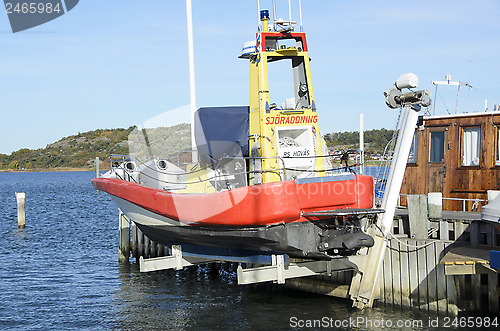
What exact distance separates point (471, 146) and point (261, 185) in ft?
24.0

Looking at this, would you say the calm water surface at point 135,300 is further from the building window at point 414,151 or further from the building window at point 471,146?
the building window at point 414,151

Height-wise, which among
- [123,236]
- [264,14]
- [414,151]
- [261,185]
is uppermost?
[264,14]

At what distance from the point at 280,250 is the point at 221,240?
146 centimetres

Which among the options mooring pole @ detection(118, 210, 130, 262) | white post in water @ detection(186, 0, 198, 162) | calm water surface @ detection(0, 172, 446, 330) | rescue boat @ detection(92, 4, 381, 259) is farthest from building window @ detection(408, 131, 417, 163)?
mooring pole @ detection(118, 210, 130, 262)

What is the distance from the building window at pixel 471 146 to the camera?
601 inches

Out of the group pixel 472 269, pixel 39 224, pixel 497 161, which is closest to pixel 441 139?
pixel 497 161

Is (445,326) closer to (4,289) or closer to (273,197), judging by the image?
(273,197)

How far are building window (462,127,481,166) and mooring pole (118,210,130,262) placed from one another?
35.5ft

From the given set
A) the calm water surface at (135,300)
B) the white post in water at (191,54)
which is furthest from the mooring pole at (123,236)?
the white post in water at (191,54)

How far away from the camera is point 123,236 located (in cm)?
1973

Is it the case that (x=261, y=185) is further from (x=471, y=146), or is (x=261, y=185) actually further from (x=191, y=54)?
(x=471, y=146)

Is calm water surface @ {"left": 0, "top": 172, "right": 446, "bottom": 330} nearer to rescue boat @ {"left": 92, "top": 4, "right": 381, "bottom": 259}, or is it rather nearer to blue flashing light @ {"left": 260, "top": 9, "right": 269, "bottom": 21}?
rescue boat @ {"left": 92, "top": 4, "right": 381, "bottom": 259}

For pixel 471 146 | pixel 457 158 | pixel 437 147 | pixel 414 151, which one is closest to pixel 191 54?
pixel 414 151

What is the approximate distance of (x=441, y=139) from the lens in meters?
16.0
